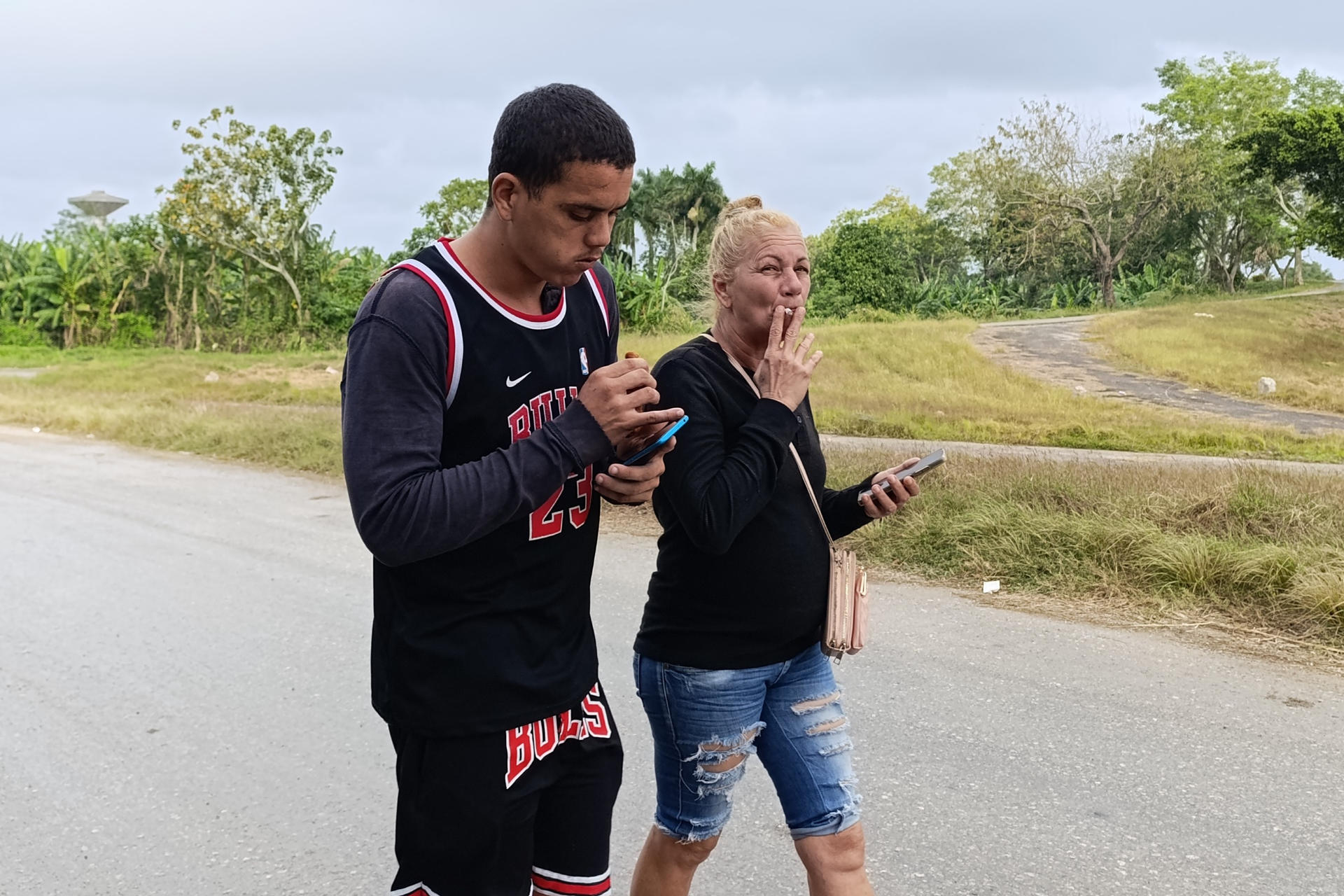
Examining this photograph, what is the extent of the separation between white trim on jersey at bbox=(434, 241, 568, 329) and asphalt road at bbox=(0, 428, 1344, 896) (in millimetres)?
1996

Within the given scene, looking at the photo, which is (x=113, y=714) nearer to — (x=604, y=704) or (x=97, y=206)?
(x=604, y=704)

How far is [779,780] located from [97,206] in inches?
1936

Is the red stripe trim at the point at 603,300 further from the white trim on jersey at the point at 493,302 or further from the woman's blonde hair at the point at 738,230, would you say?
the woman's blonde hair at the point at 738,230

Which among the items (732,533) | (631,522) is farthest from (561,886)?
(631,522)

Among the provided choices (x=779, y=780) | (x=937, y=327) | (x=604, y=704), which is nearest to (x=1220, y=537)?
(x=779, y=780)

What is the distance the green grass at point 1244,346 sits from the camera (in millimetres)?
18516

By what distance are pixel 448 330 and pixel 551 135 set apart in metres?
0.34

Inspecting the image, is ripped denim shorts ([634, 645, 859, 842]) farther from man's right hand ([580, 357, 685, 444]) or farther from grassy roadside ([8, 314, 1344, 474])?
grassy roadside ([8, 314, 1344, 474])

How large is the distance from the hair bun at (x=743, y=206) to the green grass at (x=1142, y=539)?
3.90 metres

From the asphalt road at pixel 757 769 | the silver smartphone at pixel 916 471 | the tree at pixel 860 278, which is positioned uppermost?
the tree at pixel 860 278

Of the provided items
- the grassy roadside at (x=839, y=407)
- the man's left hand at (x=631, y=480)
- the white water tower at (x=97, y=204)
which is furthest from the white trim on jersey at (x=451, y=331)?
the white water tower at (x=97, y=204)

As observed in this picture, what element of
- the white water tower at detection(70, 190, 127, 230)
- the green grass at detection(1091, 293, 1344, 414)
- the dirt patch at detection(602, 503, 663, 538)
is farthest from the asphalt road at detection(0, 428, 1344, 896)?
the white water tower at detection(70, 190, 127, 230)

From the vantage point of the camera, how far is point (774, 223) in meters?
2.49

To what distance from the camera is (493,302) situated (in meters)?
1.80
